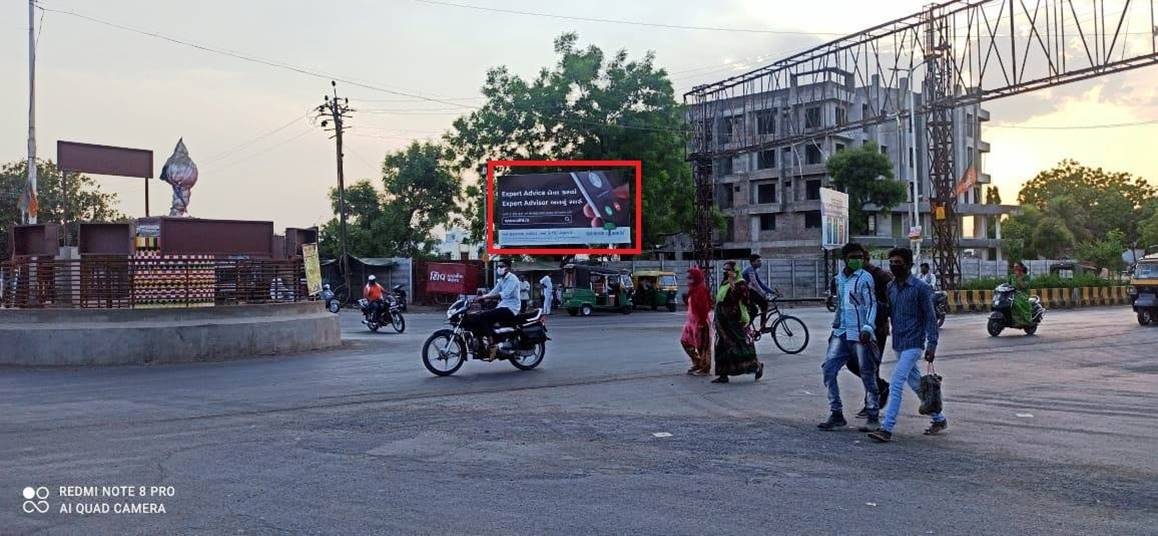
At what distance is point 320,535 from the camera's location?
4844mm

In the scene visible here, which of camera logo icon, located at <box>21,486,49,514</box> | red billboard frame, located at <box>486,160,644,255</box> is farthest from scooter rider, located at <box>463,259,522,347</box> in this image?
red billboard frame, located at <box>486,160,644,255</box>

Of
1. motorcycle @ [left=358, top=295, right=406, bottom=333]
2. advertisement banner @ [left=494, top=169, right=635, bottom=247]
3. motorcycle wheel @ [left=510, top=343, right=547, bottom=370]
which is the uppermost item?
advertisement banner @ [left=494, top=169, right=635, bottom=247]

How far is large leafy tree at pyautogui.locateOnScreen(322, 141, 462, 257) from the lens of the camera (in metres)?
51.5

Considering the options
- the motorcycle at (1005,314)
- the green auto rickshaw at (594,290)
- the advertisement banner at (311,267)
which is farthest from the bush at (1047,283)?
the advertisement banner at (311,267)

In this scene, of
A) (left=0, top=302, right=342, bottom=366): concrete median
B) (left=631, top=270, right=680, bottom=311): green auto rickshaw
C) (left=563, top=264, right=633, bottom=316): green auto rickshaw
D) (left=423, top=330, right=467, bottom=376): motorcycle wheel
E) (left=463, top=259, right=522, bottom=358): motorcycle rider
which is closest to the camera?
(left=423, top=330, right=467, bottom=376): motorcycle wheel

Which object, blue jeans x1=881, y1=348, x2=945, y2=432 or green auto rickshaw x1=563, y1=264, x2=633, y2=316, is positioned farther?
green auto rickshaw x1=563, y1=264, x2=633, y2=316

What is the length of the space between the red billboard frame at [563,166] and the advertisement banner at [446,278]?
1858 mm

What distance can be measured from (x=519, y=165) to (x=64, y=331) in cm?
2723

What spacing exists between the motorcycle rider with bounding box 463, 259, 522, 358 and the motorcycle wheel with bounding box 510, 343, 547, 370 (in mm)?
503

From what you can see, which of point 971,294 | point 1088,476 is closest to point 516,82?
point 971,294

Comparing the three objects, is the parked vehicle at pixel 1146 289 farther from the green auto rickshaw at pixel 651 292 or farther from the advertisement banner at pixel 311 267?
the advertisement banner at pixel 311 267

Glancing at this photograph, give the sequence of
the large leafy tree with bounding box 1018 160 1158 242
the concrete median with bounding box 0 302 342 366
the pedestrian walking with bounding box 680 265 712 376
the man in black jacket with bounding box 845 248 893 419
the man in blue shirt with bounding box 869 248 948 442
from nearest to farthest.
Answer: the man in blue shirt with bounding box 869 248 948 442, the man in black jacket with bounding box 845 248 893 419, the pedestrian walking with bounding box 680 265 712 376, the concrete median with bounding box 0 302 342 366, the large leafy tree with bounding box 1018 160 1158 242

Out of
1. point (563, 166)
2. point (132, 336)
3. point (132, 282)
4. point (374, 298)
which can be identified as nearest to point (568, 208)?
point (563, 166)

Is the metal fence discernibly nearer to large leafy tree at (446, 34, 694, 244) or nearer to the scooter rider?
the scooter rider
